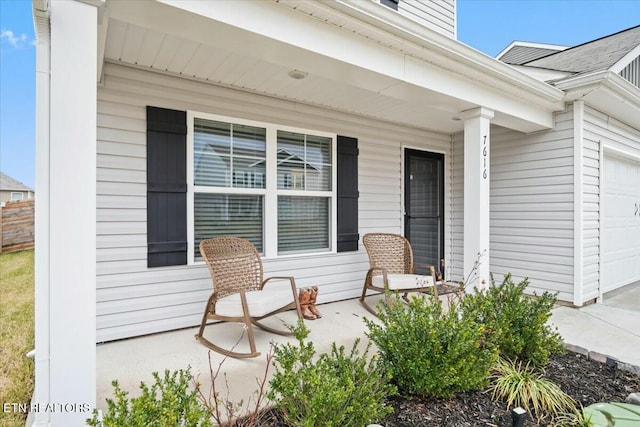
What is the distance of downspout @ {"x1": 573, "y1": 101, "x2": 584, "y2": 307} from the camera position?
14.7 ft

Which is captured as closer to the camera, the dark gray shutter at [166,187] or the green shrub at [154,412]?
the green shrub at [154,412]

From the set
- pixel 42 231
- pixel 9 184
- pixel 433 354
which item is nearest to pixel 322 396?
pixel 433 354

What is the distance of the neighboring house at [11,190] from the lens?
62.8 ft

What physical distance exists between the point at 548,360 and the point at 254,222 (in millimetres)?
2993

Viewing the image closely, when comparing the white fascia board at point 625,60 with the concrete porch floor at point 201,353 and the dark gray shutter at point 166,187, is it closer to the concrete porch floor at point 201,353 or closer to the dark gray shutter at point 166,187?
the concrete porch floor at point 201,353

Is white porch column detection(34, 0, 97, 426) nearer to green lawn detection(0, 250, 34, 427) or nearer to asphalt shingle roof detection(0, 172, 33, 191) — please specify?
green lawn detection(0, 250, 34, 427)

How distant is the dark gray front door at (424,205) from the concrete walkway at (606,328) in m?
1.90

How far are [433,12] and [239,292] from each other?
208 inches

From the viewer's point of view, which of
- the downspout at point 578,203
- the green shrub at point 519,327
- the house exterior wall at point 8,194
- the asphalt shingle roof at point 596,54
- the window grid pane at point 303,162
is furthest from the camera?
the house exterior wall at point 8,194

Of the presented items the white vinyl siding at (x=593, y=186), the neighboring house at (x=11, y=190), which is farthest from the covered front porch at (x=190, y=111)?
the neighboring house at (x=11, y=190)

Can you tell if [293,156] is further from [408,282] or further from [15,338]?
[15,338]

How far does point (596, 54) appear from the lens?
17.7 ft

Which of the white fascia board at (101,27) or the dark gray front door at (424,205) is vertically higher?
the white fascia board at (101,27)

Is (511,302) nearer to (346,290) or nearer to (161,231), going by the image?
(346,290)
